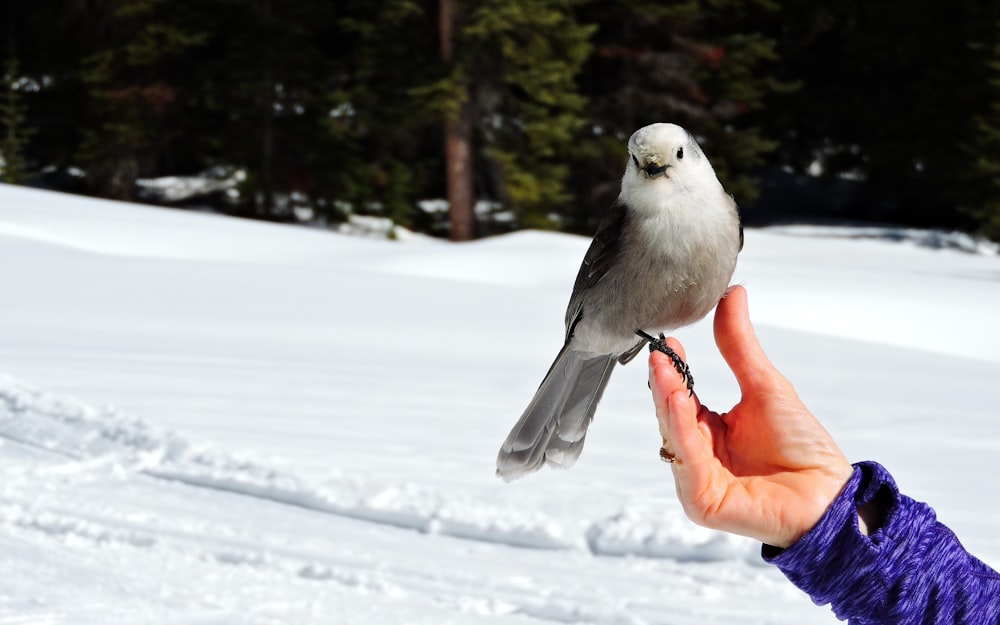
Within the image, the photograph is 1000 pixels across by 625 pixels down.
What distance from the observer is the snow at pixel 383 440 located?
11.9 feet

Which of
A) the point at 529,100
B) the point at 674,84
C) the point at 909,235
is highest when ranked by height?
the point at 674,84

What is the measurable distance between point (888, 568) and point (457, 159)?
42.7 feet

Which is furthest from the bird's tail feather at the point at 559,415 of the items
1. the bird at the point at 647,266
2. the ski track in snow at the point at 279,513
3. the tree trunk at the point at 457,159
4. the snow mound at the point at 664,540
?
the tree trunk at the point at 457,159

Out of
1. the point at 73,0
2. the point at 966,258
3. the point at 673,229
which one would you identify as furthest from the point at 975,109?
the point at 673,229

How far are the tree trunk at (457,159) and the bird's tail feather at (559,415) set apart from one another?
12653mm

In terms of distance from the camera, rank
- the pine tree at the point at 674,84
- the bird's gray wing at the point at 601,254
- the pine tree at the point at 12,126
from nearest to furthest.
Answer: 1. the bird's gray wing at the point at 601,254
2. the pine tree at the point at 674,84
3. the pine tree at the point at 12,126

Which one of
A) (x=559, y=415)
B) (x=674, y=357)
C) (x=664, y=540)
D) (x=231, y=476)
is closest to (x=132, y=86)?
(x=231, y=476)

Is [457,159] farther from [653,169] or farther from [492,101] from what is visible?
[653,169]

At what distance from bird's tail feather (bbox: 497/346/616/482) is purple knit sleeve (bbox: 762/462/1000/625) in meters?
0.37

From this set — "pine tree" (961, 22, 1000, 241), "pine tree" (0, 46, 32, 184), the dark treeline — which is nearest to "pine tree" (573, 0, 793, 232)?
the dark treeline

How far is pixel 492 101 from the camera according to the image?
1517 centimetres

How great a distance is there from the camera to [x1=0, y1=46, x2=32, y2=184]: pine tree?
665 inches

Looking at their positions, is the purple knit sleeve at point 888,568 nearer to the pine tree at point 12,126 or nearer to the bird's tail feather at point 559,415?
the bird's tail feather at point 559,415

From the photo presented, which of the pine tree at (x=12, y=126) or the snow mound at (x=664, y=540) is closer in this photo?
the snow mound at (x=664, y=540)
